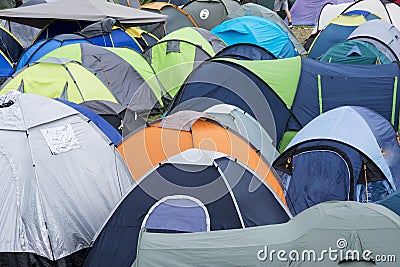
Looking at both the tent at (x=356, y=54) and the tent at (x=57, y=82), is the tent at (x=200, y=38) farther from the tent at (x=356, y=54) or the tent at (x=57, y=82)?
the tent at (x=57, y=82)

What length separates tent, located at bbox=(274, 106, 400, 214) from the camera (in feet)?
20.8

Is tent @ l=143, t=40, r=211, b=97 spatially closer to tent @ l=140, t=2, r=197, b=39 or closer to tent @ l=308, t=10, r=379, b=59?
tent @ l=308, t=10, r=379, b=59

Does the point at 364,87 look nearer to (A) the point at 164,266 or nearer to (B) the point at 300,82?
(B) the point at 300,82

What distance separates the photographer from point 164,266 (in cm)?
419

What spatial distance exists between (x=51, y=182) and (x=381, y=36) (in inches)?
320

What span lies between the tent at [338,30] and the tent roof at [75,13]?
11.4 feet

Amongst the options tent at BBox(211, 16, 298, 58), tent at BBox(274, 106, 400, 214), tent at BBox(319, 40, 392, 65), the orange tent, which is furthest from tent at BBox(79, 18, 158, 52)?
tent at BBox(274, 106, 400, 214)

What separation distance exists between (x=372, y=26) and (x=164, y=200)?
8.26 m

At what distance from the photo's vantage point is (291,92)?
842 centimetres

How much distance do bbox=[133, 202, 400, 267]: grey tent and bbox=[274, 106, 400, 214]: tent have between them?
203 centimetres

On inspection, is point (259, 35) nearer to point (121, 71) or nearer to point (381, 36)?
point (381, 36)

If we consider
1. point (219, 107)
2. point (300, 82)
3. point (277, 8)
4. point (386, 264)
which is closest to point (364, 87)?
point (300, 82)

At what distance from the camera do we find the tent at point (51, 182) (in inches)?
219

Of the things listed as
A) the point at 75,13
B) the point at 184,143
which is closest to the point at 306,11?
the point at 75,13
